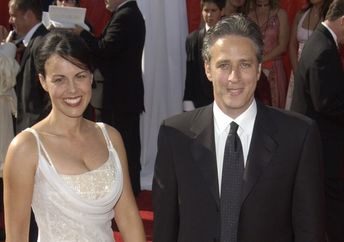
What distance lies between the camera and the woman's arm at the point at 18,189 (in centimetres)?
281

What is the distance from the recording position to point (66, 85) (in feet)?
9.50

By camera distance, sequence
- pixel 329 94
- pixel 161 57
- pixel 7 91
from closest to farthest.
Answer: pixel 329 94 < pixel 7 91 < pixel 161 57

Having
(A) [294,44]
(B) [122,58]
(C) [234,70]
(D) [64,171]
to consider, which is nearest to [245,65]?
(C) [234,70]

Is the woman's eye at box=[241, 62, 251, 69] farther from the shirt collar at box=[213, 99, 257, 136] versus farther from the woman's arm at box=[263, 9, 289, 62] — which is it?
the woman's arm at box=[263, 9, 289, 62]

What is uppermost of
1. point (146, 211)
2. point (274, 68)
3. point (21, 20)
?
point (21, 20)

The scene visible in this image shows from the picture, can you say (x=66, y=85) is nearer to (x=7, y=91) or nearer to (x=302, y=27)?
(x=7, y=91)

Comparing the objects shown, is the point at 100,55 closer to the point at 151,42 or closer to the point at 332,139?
the point at 151,42

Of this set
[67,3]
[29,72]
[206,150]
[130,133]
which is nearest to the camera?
[206,150]

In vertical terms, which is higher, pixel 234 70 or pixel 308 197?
pixel 234 70

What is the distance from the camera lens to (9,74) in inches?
226

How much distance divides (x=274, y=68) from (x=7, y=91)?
9.21 ft

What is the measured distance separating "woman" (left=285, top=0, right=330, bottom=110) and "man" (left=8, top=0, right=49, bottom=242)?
8.89 ft

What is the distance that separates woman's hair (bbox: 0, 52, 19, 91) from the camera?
18.7 feet

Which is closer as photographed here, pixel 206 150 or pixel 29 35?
pixel 206 150
